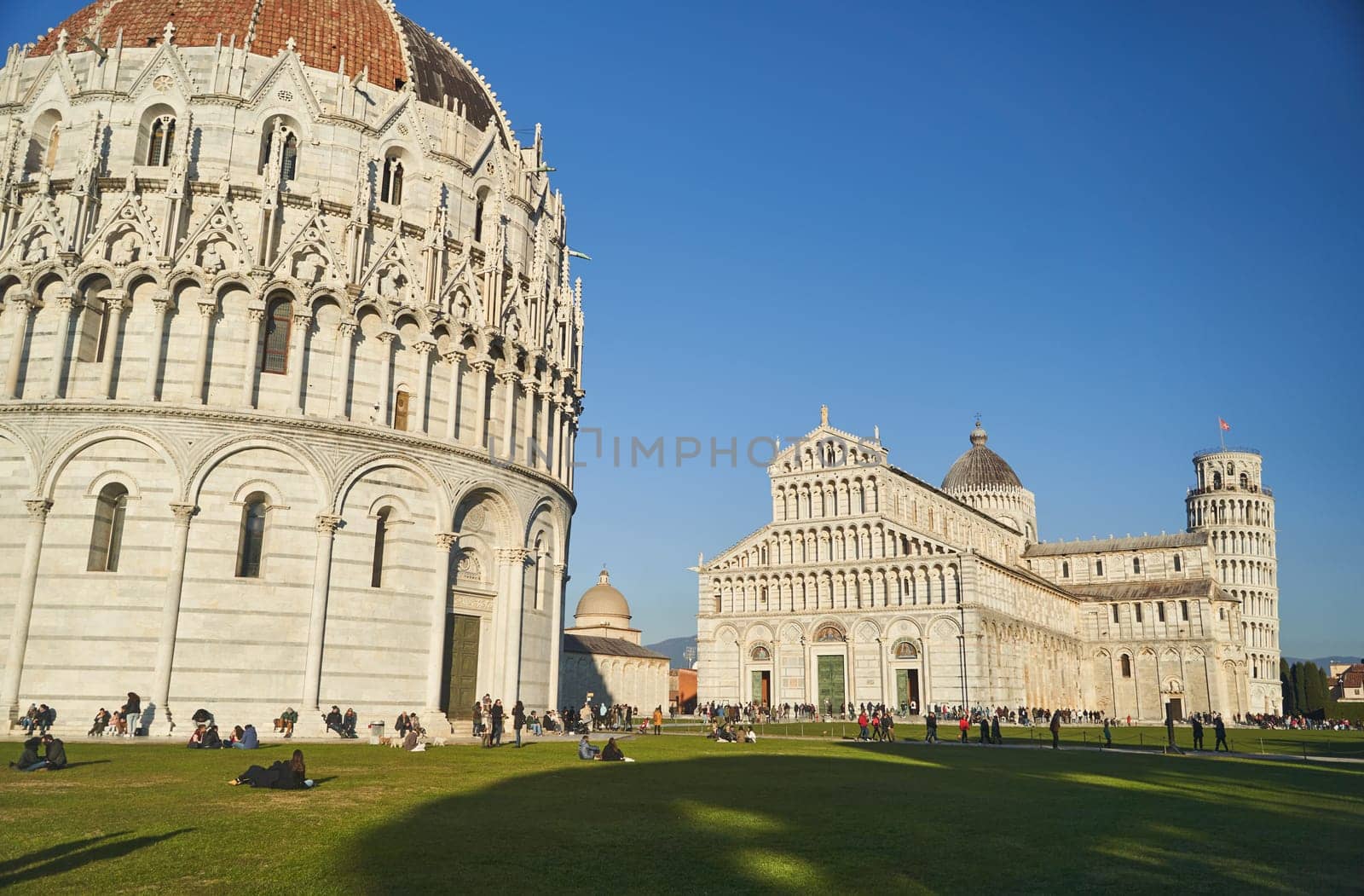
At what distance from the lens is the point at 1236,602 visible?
9256 centimetres

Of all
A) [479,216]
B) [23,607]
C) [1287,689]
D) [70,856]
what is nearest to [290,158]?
[479,216]

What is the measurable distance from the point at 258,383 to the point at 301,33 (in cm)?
1262

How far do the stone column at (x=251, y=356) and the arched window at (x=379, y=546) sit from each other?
4.66 m

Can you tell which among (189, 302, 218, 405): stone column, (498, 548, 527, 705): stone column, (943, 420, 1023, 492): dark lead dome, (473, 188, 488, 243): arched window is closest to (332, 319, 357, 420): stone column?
(189, 302, 218, 405): stone column

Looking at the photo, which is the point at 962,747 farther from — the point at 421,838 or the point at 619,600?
the point at 619,600

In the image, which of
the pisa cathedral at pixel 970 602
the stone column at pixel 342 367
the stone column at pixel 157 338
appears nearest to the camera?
the stone column at pixel 157 338

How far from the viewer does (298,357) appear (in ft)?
94.6

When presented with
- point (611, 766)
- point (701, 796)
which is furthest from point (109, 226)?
point (701, 796)

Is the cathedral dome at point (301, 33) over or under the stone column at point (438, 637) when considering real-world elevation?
over

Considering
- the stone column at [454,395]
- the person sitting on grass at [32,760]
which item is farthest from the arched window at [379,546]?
the person sitting on grass at [32,760]

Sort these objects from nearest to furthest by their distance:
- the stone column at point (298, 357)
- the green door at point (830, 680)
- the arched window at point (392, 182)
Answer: the stone column at point (298, 357)
the arched window at point (392, 182)
the green door at point (830, 680)

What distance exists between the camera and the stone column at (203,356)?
2775 centimetres

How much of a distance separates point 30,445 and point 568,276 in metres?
19.2

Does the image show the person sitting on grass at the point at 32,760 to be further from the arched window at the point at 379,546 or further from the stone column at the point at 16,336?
the stone column at the point at 16,336
